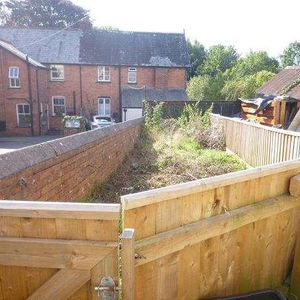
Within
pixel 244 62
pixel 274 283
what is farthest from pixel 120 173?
pixel 244 62

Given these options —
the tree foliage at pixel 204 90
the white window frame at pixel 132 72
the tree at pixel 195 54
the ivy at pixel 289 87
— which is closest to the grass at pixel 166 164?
the ivy at pixel 289 87

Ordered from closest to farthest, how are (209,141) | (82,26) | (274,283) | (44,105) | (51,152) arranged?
(274,283) < (51,152) < (209,141) < (44,105) < (82,26)

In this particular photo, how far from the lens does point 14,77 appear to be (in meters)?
23.9

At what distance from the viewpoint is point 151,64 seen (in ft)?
93.7

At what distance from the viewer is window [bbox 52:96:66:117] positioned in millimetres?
27688

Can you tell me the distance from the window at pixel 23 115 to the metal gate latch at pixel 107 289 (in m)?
24.8

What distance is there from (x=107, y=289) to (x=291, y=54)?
6751cm

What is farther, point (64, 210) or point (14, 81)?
point (14, 81)

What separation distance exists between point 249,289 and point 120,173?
20.1 feet

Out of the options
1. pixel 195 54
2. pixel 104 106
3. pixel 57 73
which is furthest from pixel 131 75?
pixel 195 54

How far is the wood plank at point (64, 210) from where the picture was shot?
1.81 m

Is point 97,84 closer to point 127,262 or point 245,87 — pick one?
point 245,87

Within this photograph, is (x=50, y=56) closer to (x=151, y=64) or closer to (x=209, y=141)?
(x=151, y=64)

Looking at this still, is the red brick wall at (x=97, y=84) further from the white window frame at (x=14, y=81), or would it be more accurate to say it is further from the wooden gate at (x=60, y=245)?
the wooden gate at (x=60, y=245)
